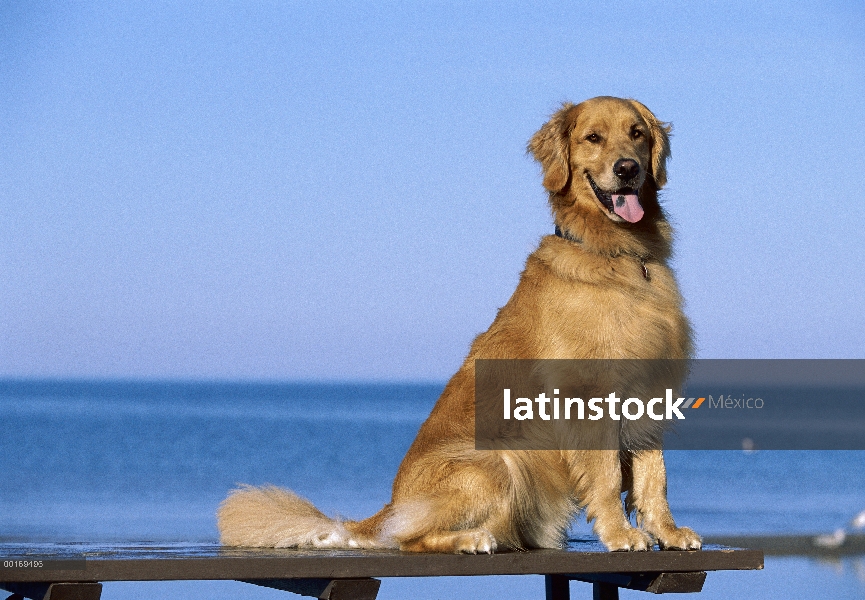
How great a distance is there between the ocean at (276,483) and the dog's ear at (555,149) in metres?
1.72

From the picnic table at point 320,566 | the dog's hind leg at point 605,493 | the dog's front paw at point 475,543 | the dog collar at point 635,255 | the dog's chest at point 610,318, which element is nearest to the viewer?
the picnic table at point 320,566

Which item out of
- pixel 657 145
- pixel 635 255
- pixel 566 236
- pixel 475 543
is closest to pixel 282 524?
pixel 475 543

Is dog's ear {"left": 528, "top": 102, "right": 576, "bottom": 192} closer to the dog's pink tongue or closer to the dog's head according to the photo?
the dog's head

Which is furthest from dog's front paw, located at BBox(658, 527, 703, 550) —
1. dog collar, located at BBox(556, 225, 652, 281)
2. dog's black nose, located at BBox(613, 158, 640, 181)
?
dog's black nose, located at BBox(613, 158, 640, 181)

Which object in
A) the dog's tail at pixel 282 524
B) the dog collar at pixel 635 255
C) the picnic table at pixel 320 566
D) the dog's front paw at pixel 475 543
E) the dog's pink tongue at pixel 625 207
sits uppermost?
the dog's pink tongue at pixel 625 207

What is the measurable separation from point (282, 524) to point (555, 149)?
207 centimetres

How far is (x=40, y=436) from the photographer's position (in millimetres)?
27078

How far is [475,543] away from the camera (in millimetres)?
4414

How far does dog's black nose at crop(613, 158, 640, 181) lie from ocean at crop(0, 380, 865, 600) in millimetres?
1761

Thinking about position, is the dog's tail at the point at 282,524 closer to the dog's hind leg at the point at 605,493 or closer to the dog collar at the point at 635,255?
the dog's hind leg at the point at 605,493

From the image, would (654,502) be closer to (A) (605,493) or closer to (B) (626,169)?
(A) (605,493)

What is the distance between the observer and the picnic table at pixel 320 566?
161 inches

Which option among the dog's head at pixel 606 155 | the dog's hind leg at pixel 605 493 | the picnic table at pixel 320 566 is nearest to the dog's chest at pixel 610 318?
the dog's head at pixel 606 155

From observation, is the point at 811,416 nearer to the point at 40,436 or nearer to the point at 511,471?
the point at 40,436
